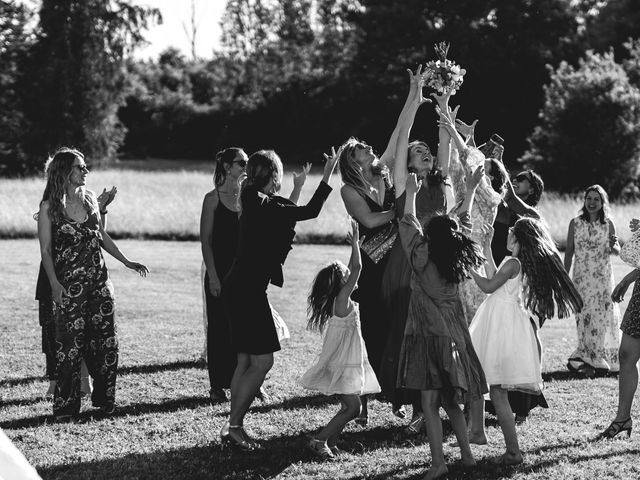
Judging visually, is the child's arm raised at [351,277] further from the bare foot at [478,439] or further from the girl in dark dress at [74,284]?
the girl in dark dress at [74,284]

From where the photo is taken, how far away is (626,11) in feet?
171

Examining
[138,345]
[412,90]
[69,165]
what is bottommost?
[138,345]

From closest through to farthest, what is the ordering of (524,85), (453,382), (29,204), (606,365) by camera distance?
(453,382)
(606,365)
(29,204)
(524,85)

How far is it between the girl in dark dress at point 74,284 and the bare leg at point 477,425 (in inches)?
114

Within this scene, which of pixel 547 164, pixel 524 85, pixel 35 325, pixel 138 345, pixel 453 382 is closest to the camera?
pixel 453 382

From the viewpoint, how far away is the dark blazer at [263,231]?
231 inches

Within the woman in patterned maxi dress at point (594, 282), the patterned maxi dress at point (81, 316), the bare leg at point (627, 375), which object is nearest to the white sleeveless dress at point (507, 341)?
the bare leg at point (627, 375)

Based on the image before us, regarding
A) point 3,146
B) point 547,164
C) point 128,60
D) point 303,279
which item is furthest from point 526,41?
point 303,279

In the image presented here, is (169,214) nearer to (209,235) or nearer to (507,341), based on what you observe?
(209,235)

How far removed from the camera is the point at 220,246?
7.47m

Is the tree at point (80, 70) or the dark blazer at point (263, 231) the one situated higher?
the tree at point (80, 70)

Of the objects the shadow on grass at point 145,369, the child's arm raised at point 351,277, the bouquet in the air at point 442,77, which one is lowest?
the shadow on grass at point 145,369

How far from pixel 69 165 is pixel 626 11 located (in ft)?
168

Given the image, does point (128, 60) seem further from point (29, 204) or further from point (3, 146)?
point (29, 204)
